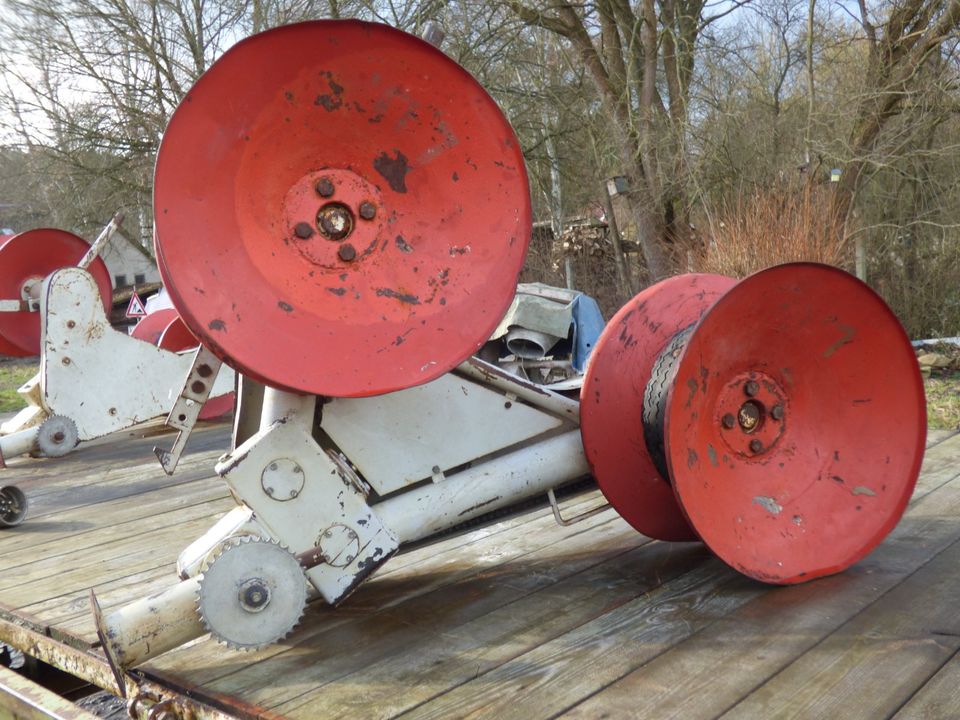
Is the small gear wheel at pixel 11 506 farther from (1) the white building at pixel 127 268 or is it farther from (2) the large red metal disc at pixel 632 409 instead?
(1) the white building at pixel 127 268

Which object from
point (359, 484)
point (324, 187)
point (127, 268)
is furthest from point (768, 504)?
point (127, 268)

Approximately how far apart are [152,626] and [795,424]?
185 cm

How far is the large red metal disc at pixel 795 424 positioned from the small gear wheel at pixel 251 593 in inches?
40.4

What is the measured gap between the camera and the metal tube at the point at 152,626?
2.33 m

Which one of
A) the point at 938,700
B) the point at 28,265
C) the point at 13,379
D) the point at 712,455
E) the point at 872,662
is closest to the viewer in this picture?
the point at 938,700

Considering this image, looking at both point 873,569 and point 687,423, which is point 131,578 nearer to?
point 687,423

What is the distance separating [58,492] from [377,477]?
281 centimetres

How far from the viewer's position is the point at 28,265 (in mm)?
6637

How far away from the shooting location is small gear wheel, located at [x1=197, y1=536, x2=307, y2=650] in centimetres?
236

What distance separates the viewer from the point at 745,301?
2.64m

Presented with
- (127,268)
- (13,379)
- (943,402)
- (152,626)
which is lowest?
(943,402)

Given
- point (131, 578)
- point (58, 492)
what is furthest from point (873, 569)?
point (58, 492)

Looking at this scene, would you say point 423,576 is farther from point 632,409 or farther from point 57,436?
point 57,436

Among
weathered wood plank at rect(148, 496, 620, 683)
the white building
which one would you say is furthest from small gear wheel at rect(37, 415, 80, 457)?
the white building
